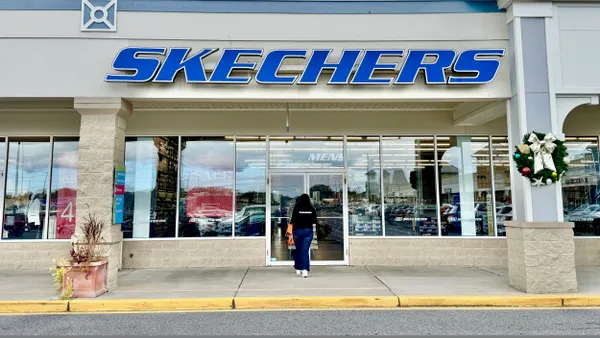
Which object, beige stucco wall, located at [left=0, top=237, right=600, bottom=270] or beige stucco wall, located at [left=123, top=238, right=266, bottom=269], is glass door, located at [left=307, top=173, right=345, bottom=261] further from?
beige stucco wall, located at [left=123, top=238, right=266, bottom=269]

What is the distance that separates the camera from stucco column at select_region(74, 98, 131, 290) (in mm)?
7992

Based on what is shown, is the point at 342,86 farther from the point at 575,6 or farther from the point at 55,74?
the point at 55,74

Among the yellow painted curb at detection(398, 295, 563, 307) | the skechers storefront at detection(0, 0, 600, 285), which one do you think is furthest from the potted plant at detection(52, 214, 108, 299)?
the yellow painted curb at detection(398, 295, 563, 307)

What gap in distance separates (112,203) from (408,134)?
7721mm

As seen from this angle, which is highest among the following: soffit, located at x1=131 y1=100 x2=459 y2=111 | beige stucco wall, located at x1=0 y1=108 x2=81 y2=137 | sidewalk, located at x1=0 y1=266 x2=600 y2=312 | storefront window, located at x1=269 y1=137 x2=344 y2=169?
soffit, located at x1=131 y1=100 x2=459 y2=111

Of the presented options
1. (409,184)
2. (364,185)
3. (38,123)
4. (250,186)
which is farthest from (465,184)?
(38,123)

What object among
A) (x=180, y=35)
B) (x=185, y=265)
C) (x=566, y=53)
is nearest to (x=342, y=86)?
(x=180, y=35)

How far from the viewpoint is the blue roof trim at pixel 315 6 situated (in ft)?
28.1

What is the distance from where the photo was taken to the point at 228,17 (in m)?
8.64

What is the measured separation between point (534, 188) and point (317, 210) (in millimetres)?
5280

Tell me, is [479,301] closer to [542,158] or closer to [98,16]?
[542,158]

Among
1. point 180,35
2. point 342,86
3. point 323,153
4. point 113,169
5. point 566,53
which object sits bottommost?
point 113,169

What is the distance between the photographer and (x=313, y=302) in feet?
22.6

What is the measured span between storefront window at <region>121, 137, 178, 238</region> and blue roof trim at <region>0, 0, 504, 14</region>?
143 inches
